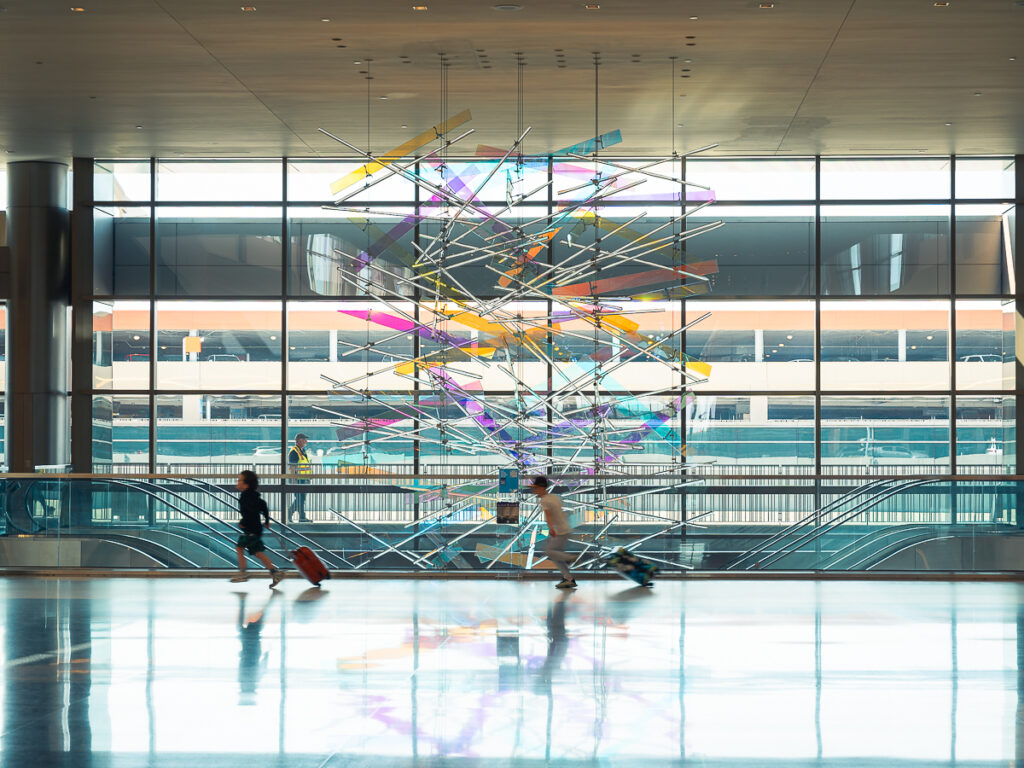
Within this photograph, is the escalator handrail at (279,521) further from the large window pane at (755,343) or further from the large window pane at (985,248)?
the large window pane at (985,248)

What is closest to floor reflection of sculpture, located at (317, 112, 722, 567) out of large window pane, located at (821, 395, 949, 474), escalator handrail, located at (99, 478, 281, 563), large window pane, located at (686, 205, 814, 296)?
large window pane, located at (686, 205, 814, 296)

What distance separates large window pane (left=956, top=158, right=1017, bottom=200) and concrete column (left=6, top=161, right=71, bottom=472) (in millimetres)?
12044

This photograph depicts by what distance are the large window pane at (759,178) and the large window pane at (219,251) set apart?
18.9 ft

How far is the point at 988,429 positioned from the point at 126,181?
12088mm

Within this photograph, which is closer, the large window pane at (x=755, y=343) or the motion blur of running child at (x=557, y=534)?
the motion blur of running child at (x=557, y=534)

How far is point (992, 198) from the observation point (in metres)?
15.6

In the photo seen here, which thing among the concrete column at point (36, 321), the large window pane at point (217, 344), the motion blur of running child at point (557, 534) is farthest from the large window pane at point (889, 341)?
the concrete column at point (36, 321)

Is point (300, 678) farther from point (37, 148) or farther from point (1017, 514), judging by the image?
point (37, 148)

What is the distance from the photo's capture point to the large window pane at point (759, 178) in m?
15.6

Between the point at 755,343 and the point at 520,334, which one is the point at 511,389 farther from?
the point at 755,343

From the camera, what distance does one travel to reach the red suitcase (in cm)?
1008

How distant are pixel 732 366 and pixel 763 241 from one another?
173cm

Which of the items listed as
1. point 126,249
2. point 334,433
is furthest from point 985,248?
point 126,249

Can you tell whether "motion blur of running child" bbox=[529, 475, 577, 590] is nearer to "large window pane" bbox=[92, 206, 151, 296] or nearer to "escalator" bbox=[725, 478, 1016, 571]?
"escalator" bbox=[725, 478, 1016, 571]
